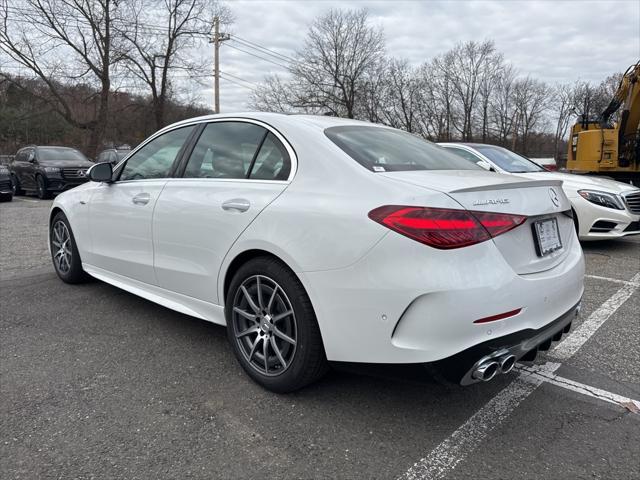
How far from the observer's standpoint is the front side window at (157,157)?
3.58 m

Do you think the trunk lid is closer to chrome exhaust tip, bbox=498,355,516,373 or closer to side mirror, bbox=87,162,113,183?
chrome exhaust tip, bbox=498,355,516,373

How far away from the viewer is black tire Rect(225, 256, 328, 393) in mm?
2447

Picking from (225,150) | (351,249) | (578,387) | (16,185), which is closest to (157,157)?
(225,150)

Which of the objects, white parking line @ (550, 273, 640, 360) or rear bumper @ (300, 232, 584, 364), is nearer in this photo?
rear bumper @ (300, 232, 584, 364)

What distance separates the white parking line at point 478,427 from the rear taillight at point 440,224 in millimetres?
948

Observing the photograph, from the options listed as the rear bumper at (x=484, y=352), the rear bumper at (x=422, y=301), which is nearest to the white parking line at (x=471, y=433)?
the rear bumper at (x=484, y=352)

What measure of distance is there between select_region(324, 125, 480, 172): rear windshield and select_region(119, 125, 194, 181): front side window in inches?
52.5

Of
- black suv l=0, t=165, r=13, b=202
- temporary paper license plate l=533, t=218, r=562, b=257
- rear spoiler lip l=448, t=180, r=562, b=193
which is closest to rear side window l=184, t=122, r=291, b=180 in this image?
rear spoiler lip l=448, t=180, r=562, b=193

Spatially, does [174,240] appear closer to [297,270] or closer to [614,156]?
[297,270]

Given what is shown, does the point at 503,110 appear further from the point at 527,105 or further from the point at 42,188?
the point at 42,188

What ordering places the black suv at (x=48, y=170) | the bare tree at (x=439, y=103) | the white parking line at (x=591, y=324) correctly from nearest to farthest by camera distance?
the white parking line at (x=591, y=324) → the black suv at (x=48, y=170) → the bare tree at (x=439, y=103)

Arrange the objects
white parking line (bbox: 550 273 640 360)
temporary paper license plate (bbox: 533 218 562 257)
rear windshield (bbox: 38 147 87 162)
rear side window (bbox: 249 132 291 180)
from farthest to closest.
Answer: rear windshield (bbox: 38 147 87 162), white parking line (bbox: 550 273 640 360), rear side window (bbox: 249 132 291 180), temporary paper license plate (bbox: 533 218 562 257)

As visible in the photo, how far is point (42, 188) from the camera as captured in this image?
14.9m

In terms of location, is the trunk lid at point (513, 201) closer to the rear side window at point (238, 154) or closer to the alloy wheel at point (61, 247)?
the rear side window at point (238, 154)
